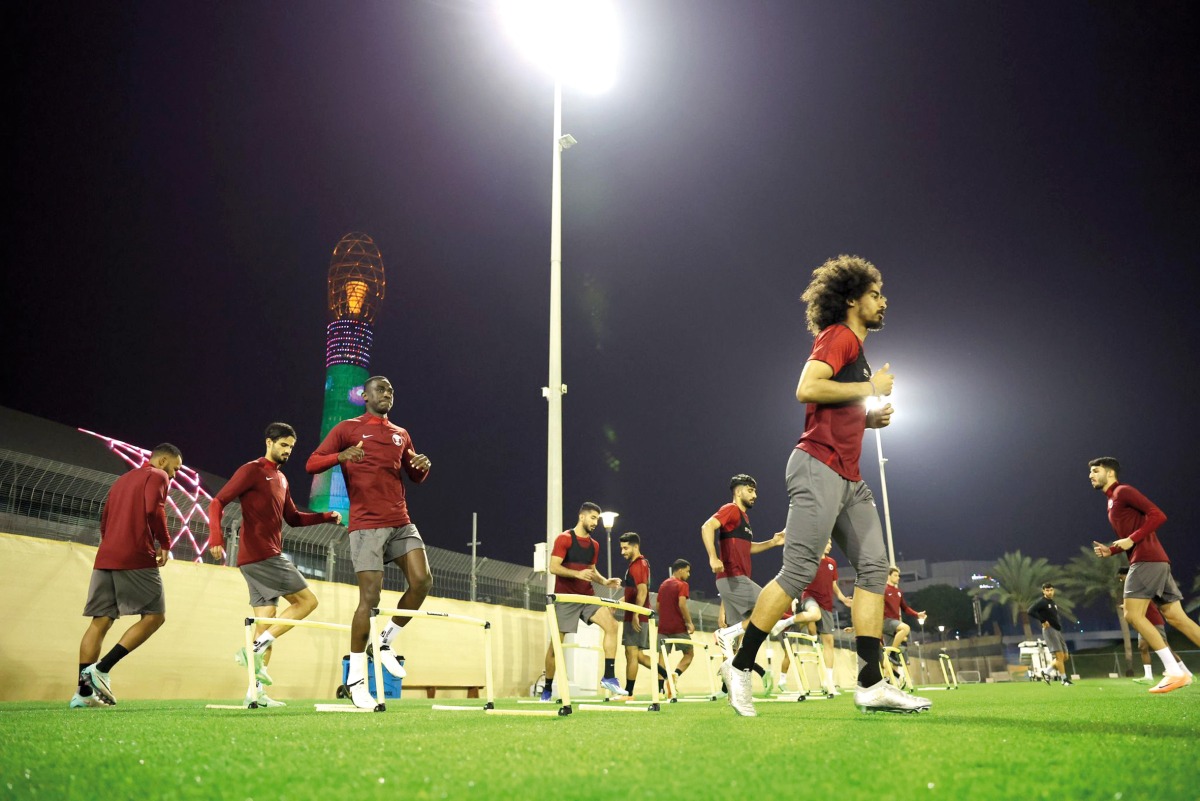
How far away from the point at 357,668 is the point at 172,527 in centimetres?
736

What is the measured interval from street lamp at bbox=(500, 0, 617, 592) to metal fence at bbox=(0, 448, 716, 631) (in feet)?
5.44

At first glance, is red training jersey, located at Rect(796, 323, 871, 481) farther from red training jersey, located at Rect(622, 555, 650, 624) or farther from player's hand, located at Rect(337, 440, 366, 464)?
red training jersey, located at Rect(622, 555, 650, 624)

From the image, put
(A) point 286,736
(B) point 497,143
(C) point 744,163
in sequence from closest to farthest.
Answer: (A) point 286,736, (B) point 497,143, (C) point 744,163

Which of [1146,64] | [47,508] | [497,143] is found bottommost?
[47,508]

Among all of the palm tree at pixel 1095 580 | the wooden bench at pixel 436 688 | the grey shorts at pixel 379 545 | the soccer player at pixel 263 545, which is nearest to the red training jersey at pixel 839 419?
the grey shorts at pixel 379 545

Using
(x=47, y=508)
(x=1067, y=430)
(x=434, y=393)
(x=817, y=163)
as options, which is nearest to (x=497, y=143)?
(x=47, y=508)

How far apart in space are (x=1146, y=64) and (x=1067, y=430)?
31.0m

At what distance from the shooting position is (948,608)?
9006 centimetres

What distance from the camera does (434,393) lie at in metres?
72.8

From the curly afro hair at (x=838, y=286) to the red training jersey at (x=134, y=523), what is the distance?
Result: 5682 millimetres

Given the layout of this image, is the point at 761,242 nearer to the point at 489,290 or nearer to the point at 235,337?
the point at 489,290

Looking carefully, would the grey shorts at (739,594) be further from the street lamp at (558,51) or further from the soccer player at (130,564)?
the soccer player at (130,564)

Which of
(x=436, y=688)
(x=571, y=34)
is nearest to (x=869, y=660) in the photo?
(x=436, y=688)

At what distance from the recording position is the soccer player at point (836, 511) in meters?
4.35
